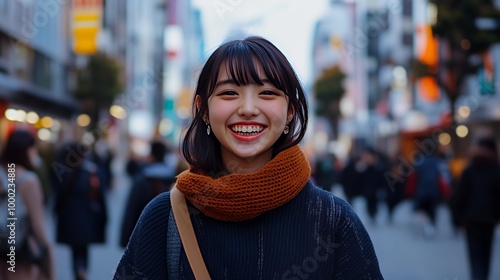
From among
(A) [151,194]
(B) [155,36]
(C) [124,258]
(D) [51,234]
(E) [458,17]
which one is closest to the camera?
(C) [124,258]

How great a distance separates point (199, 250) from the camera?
2062 mm

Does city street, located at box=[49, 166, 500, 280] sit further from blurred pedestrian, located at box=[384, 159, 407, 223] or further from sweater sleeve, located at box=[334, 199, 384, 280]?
sweater sleeve, located at box=[334, 199, 384, 280]

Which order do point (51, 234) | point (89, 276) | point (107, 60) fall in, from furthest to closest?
point (107, 60) → point (51, 234) → point (89, 276)

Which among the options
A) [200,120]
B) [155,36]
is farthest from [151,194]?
[155,36]

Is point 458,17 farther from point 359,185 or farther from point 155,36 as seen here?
point 155,36

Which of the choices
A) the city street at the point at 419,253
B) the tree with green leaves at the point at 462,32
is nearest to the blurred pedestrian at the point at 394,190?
the city street at the point at 419,253

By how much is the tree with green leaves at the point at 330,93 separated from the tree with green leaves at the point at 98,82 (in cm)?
2610

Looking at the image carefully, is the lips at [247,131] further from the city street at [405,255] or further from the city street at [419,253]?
the city street at [405,255]

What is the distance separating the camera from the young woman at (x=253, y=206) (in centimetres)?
208

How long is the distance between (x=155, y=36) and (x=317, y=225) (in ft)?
290

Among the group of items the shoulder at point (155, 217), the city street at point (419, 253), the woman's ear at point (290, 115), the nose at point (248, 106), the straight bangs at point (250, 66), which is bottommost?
the city street at point (419, 253)


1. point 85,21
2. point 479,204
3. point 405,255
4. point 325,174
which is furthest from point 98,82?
point 479,204

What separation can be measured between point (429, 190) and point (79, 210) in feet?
29.5

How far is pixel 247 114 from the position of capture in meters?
2.12
